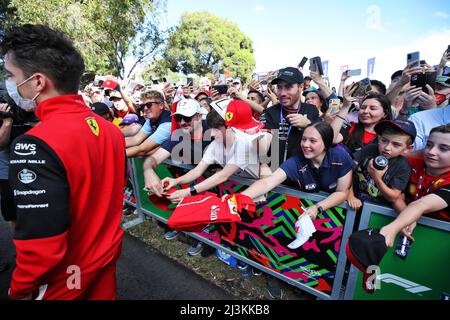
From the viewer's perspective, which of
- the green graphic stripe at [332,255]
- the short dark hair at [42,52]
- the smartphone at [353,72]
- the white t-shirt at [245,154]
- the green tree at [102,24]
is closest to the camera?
the short dark hair at [42,52]

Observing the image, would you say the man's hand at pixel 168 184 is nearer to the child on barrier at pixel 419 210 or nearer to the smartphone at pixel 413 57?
the child on barrier at pixel 419 210

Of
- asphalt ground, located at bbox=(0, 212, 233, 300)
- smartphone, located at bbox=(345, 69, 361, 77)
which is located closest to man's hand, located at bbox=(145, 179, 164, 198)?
asphalt ground, located at bbox=(0, 212, 233, 300)

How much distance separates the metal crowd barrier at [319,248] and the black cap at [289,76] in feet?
4.41

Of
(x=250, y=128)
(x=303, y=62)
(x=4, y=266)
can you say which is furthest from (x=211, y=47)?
(x=4, y=266)

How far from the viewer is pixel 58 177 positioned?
114 cm

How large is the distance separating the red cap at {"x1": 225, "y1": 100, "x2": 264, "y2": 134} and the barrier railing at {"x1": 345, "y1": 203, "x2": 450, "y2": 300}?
130 cm

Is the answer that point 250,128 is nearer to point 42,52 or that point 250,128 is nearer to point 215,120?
point 215,120

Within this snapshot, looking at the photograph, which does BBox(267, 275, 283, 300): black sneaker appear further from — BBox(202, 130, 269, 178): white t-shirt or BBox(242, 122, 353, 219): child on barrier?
BBox(202, 130, 269, 178): white t-shirt

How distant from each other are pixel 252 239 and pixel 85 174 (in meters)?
2.14

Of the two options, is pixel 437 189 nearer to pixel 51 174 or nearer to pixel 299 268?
pixel 299 268

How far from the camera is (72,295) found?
138 centimetres

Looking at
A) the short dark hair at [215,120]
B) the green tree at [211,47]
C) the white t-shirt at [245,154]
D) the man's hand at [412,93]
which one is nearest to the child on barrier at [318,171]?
the white t-shirt at [245,154]

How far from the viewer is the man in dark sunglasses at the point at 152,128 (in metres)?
3.46
